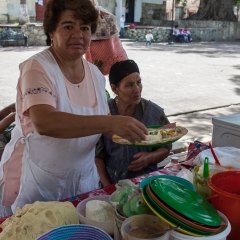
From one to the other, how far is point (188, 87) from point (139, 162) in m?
6.64

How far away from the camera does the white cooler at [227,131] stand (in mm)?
2294

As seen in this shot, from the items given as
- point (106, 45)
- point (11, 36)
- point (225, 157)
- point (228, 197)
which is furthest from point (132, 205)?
point (11, 36)

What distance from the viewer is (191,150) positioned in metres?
2.34

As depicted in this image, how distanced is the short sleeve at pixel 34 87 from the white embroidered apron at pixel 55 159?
0.04 m

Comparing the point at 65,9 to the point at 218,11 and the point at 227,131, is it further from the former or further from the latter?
the point at 218,11

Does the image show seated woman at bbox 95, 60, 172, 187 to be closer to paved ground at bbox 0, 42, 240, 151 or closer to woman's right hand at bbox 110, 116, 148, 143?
woman's right hand at bbox 110, 116, 148, 143

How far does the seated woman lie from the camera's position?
7.52ft

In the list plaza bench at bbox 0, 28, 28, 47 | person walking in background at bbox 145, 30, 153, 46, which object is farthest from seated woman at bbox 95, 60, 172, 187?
person walking in background at bbox 145, 30, 153, 46

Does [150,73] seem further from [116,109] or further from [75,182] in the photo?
[75,182]

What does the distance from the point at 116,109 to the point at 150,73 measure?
26.4 feet

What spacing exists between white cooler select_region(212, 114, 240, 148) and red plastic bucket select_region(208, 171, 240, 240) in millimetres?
1052

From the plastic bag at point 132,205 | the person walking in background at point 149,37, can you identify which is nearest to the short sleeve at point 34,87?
the plastic bag at point 132,205

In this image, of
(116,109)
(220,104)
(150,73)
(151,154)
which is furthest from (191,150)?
(150,73)

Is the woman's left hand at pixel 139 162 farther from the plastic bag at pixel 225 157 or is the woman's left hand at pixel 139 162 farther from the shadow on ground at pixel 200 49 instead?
the shadow on ground at pixel 200 49
